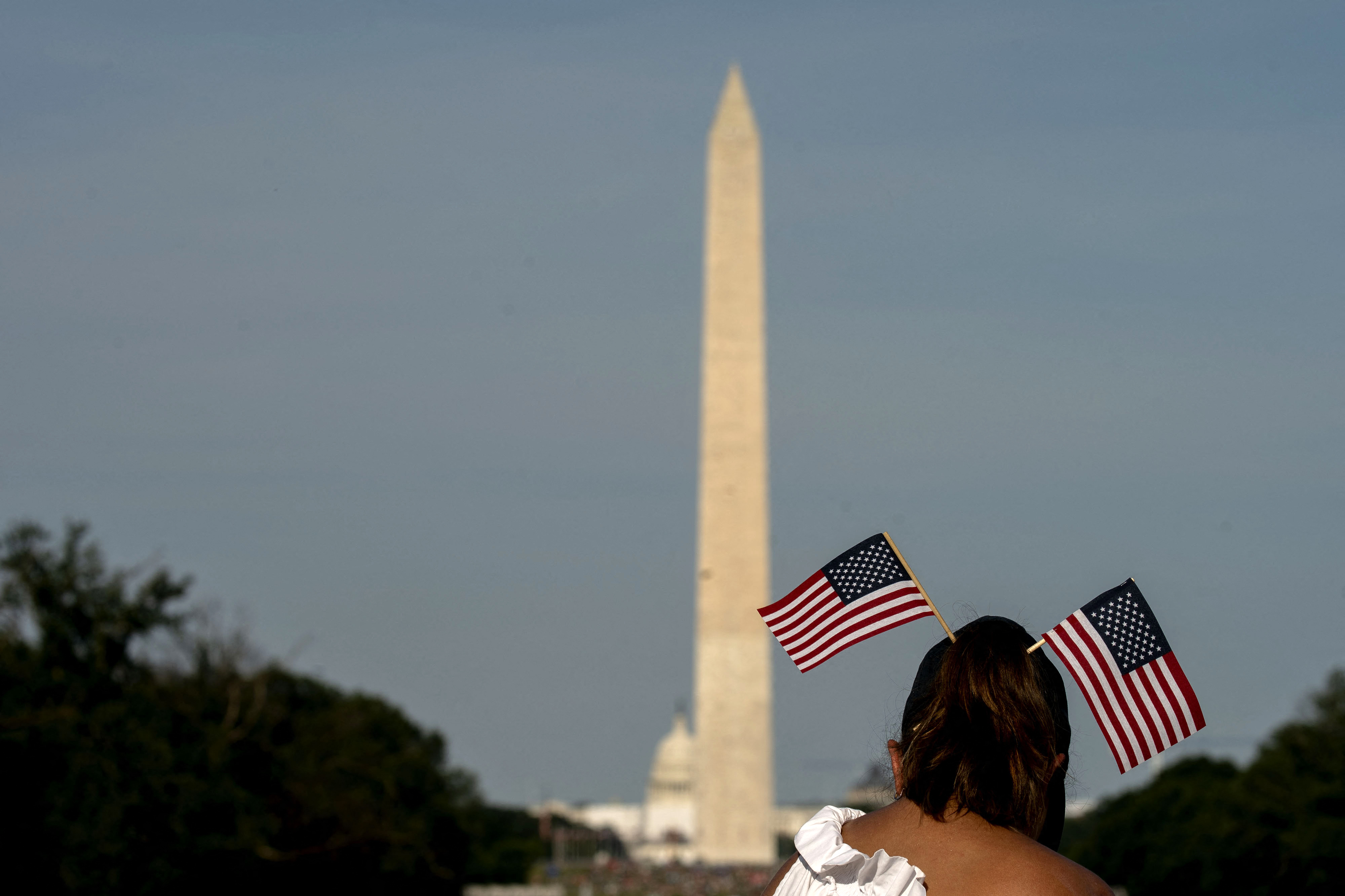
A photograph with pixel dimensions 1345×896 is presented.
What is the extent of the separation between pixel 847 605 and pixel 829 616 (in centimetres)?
35

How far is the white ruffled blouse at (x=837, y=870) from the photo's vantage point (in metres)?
3.33

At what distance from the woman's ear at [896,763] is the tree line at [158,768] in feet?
130

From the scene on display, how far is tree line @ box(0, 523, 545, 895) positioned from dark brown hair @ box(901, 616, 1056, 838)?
39726 mm

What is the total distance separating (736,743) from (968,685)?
66296 mm

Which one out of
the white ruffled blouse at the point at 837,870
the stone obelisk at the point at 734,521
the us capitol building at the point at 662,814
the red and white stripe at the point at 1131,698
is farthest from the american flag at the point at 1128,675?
the us capitol building at the point at 662,814

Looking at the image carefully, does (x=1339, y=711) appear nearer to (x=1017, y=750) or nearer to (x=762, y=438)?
(x=762, y=438)

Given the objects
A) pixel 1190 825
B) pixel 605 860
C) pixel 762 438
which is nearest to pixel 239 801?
pixel 762 438

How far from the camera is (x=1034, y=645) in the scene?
11.7 feet

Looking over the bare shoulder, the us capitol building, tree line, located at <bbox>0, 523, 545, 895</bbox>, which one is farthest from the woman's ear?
the us capitol building

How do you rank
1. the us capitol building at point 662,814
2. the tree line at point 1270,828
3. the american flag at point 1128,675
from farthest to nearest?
the us capitol building at point 662,814 → the tree line at point 1270,828 → the american flag at point 1128,675

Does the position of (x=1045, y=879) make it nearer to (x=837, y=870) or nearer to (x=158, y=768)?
(x=837, y=870)

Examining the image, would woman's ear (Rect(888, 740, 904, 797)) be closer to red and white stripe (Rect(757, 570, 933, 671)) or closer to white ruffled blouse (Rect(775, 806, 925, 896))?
white ruffled blouse (Rect(775, 806, 925, 896))

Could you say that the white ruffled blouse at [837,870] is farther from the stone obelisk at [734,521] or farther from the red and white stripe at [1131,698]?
the stone obelisk at [734,521]

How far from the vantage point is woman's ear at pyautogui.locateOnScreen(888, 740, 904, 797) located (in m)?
3.58
